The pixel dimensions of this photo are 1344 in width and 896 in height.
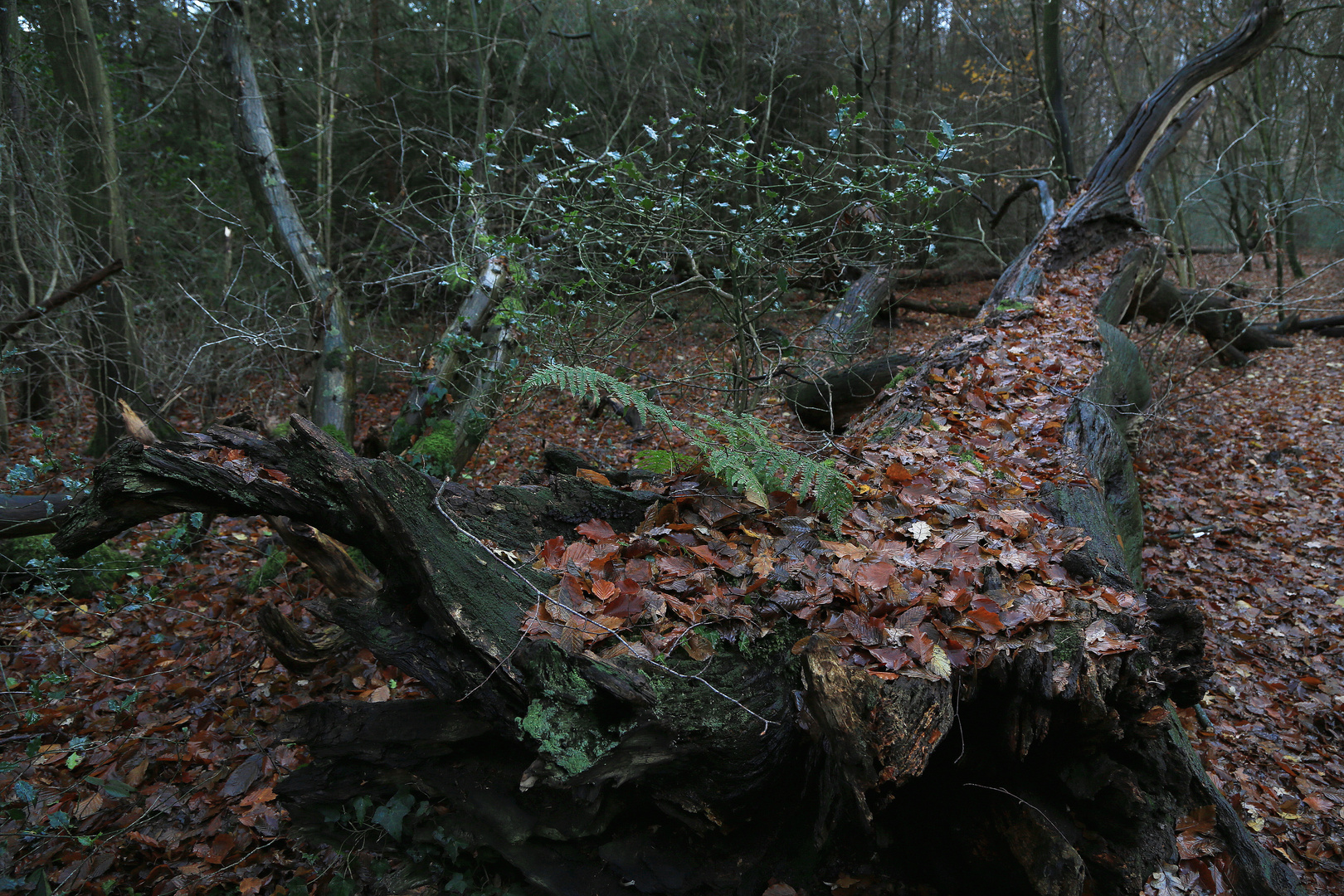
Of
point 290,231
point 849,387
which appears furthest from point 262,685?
point 849,387

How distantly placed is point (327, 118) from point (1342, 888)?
1123cm

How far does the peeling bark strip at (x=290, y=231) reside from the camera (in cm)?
664

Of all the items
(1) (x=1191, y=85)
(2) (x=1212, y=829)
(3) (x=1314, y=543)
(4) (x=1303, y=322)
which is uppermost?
(1) (x=1191, y=85)

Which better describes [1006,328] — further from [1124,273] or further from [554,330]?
[554,330]

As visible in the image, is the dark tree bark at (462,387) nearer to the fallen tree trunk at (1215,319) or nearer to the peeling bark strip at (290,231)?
the peeling bark strip at (290,231)

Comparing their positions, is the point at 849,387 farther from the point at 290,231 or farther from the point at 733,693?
the point at 290,231

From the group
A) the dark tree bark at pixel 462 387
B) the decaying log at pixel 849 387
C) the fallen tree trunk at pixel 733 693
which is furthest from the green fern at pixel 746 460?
the decaying log at pixel 849 387

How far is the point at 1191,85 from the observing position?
7875 millimetres

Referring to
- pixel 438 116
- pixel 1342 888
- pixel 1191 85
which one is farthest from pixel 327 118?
pixel 1342 888

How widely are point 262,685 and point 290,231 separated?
469cm

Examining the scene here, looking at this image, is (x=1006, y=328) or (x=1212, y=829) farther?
(x=1006, y=328)

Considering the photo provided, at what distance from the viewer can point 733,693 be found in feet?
7.14

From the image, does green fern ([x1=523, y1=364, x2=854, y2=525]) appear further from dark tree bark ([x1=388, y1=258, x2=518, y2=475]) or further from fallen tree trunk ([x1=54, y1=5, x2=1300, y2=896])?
dark tree bark ([x1=388, y1=258, x2=518, y2=475])

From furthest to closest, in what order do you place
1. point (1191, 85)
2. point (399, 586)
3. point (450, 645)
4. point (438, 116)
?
point (438, 116) < point (1191, 85) < point (399, 586) < point (450, 645)
